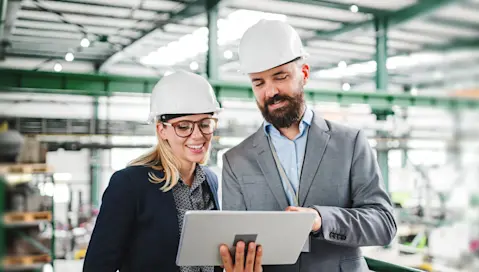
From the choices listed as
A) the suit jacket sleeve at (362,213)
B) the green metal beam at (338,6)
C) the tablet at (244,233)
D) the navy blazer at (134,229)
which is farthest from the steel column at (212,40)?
the tablet at (244,233)

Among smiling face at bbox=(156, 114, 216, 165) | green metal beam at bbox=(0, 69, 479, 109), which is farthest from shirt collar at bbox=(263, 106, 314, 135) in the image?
green metal beam at bbox=(0, 69, 479, 109)

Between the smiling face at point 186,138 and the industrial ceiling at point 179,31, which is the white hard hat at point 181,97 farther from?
the industrial ceiling at point 179,31

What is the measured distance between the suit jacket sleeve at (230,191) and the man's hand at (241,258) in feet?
1.03

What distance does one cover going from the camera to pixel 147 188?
209 cm

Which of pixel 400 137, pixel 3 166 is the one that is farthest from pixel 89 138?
pixel 3 166

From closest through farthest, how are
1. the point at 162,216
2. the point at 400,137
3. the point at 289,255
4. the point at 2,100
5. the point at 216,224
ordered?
the point at 2,100 → the point at 216,224 → the point at 289,255 → the point at 162,216 → the point at 400,137

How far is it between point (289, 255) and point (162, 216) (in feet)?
2.06

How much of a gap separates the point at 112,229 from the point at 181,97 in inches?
26.0

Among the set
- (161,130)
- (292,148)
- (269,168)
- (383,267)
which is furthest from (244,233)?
(383,267)

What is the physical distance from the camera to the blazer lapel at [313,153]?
1843mm

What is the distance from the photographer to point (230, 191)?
197 cm

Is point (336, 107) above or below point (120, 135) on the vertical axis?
above

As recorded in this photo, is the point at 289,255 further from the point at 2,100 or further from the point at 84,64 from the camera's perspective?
the point at 84,64

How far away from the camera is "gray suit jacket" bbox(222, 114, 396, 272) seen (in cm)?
173
